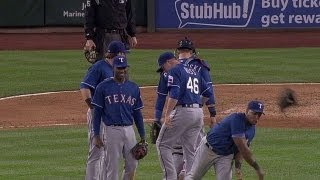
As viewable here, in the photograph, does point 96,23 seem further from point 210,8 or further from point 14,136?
point 210,8

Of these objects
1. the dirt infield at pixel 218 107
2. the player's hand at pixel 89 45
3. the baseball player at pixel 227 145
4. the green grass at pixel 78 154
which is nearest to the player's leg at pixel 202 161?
the baseball player at pixel 227 145

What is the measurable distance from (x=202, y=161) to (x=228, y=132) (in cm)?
49

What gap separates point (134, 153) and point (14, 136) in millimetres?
5924

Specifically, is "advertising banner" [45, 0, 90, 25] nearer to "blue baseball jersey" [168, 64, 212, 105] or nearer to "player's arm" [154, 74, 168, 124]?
"player's arm" [154, 74, 168, 124]

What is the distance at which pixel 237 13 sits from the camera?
33906mm

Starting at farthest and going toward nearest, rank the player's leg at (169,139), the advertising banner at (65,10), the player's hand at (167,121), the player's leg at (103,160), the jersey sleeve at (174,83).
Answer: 1. the advertising banner at (65,10)
2. the player's leg at (169,139)
3. the player's hand at (167,121)
4. the jersey sleeve at (174,83)
5. the player's leg at (103,160)

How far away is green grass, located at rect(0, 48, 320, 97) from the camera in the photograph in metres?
23.7

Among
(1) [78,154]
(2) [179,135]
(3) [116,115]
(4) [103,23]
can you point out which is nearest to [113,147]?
(3) [116,115]

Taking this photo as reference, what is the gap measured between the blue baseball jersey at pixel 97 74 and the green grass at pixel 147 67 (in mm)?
10186

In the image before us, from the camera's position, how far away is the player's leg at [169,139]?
1198cm

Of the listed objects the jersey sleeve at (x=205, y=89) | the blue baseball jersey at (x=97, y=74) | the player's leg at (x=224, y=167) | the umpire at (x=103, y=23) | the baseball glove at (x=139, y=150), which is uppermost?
the umpire at (x=103, y=23)

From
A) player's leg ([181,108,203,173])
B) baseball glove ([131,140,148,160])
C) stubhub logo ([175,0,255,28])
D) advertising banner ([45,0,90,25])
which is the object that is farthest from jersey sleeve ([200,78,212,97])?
advertising banner ([45,0,90,25])

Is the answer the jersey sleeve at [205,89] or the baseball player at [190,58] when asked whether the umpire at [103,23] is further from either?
the jersey sleeve at [205,89]

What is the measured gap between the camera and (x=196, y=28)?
34.4 metres
